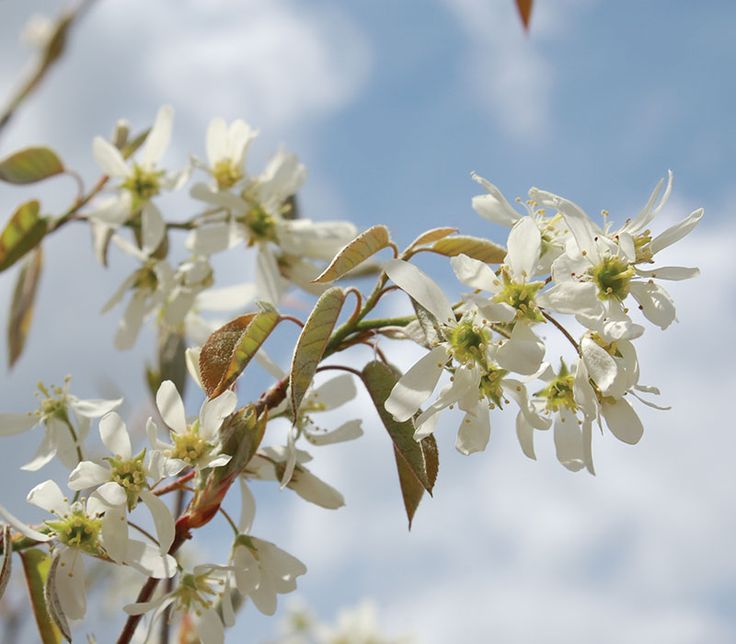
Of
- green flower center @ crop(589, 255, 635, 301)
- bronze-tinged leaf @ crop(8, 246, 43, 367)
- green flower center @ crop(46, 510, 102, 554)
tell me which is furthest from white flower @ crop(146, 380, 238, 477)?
bronze-tinged leaf @ crop(8, 246, 43, 367)

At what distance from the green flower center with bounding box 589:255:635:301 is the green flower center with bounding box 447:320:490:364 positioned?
0.14 meters

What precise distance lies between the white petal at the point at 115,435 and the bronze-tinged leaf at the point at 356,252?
295mm

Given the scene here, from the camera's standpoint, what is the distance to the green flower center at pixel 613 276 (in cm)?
101

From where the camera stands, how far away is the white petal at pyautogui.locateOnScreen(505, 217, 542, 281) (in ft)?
3.28

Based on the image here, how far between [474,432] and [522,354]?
0.40ft

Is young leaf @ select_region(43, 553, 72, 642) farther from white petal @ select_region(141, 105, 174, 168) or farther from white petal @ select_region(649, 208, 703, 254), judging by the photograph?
white petal @ select_region(141, 105, 174, 168)

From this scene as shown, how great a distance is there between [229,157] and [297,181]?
0.13 meters

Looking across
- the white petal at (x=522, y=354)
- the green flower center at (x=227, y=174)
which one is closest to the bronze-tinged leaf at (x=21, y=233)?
the green flower center at (x=227, y=174)

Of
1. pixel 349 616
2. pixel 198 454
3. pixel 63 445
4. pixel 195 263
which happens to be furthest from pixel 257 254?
pixel 349 616

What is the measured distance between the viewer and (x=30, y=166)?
1.80m

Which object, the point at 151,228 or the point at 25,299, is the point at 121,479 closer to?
the point at 151,228

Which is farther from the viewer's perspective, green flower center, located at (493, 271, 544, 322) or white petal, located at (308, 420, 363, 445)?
white petal, located at (308, 420, 363, 445)

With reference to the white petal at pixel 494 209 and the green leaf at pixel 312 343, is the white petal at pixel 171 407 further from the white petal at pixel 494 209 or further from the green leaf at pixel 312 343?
the white petal at pixel 494 209

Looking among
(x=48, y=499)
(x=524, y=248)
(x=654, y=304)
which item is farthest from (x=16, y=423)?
(x=654, y=304)
